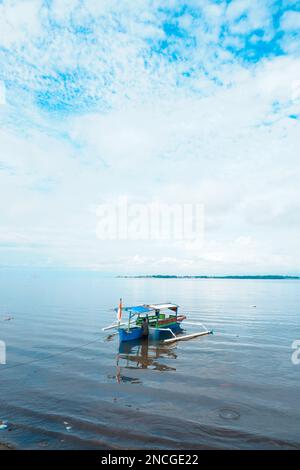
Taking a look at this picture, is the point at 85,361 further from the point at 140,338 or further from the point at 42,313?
the point at 42,313

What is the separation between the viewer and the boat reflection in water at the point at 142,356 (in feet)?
81.0

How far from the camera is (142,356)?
28.7 m

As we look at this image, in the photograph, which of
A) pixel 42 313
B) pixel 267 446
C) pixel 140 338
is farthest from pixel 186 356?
pixel 42 313

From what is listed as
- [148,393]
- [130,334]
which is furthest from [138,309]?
[148,393]

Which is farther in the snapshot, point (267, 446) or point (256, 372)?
point (256, 372)

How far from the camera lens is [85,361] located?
26.3m
